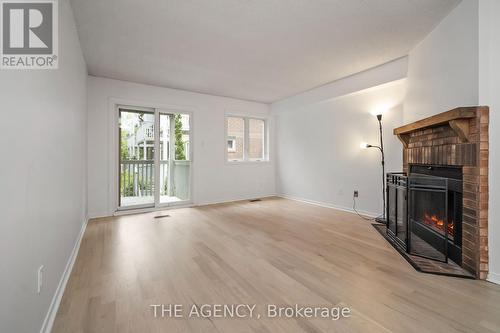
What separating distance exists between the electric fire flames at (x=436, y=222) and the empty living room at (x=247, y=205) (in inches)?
1.6

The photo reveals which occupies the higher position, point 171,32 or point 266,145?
point 171,32

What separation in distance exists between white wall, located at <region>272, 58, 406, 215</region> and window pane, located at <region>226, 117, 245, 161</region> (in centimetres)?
110

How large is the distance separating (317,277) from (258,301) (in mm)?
637

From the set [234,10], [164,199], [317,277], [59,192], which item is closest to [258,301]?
[317,277]

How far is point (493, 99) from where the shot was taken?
6.28 feet

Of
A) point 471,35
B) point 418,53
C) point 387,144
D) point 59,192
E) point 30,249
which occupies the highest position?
point 418,53

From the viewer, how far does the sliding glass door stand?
4.52 meters

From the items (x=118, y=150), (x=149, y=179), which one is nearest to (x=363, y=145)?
(x=149, y=179)

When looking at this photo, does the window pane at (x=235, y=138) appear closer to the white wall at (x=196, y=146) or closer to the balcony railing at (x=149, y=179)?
the white wall at (x=196, y=146)

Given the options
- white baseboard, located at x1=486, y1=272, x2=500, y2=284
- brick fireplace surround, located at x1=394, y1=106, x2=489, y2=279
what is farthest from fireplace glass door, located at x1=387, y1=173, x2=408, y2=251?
white baseboard, located at x1=486, y1=272, x2=500, y2=284

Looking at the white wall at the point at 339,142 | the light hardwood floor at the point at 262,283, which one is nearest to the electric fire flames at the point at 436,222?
the light hardwood floor at the point at 262,283

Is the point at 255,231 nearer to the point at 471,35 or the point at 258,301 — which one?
the point at 258,301

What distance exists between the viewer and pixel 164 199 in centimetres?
501

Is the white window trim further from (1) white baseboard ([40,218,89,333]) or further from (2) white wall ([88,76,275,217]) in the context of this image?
(1) white baseboard ([40,218,89,333])
